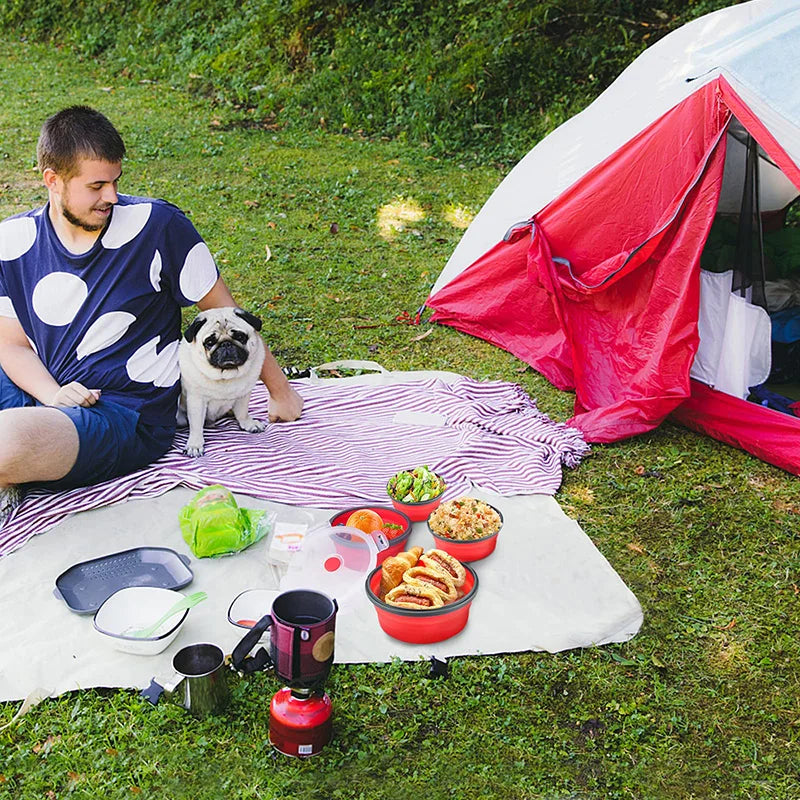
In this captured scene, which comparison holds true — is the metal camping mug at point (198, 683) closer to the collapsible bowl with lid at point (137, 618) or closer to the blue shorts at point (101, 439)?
the collapsible bowl with lid at point (137, 618)

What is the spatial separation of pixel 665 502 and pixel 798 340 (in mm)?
1407

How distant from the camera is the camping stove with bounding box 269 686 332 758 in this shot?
2188 millimetres

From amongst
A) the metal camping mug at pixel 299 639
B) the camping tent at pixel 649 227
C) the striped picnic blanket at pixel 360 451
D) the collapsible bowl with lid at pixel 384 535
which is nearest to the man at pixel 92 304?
the striped picnic blanket at pixel 360 451

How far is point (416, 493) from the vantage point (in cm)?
315

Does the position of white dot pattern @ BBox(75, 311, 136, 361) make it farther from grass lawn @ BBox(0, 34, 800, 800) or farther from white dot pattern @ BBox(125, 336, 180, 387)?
grass lawn @ BBox(0, 34, 800, 800)

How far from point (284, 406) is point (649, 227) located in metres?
1.75

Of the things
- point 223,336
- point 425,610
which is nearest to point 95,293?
point 223,336

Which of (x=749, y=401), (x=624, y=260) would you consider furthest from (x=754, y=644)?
(x=624, y=260)

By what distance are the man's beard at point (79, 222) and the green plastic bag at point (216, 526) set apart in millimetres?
1057

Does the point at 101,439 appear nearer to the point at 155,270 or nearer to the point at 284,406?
the point at 155,270

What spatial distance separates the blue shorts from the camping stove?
1305 millimetres

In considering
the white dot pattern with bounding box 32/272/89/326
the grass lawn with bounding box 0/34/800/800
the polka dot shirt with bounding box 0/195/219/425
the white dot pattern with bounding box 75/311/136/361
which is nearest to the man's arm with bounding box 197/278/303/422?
the polka dot shirt with bounding box 0/195/219/425

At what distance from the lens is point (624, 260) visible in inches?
149

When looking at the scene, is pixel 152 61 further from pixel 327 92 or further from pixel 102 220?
pixel 102 220
